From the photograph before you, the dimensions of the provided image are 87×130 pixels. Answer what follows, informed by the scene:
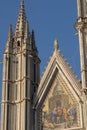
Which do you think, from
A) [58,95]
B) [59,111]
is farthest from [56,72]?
[59,111]

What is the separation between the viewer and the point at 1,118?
67.9 ft

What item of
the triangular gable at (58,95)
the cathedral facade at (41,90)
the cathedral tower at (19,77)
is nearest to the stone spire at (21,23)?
the cathedral tower at (19,77)

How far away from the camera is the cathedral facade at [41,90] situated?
20.1m

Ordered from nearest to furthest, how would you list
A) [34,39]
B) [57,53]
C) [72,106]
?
1. [72,106]
2. [57,53]
3. [34,39]

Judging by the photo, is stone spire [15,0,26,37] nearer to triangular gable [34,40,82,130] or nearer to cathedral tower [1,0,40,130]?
cathedral tower [1,0,40,130]

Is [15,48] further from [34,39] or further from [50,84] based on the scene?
[50,84]

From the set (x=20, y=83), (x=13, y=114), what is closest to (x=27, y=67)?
(x=20, y=83)

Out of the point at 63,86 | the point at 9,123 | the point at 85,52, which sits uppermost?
the point at 85,52

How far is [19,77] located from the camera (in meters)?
21.7

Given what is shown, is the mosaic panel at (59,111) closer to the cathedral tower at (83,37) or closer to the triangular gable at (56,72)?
the triangular gable at (56,72)

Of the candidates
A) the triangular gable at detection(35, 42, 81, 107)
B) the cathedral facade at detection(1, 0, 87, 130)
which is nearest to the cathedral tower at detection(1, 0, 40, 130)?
the cathedral facade at detection(1, 0, 87, 130)

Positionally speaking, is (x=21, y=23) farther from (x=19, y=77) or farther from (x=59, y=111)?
(x=59, y=111)

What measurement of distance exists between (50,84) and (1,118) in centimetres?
251

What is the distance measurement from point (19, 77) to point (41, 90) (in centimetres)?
118
